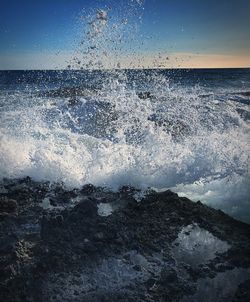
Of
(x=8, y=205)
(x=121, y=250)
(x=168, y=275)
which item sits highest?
(x=8, y=205)

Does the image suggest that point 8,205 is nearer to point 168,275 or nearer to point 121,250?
point 121,250

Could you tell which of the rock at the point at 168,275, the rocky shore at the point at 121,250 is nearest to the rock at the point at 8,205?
the rocky shore at the point at 121,250

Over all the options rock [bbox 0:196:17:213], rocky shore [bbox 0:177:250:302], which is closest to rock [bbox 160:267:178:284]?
rocky shore [bbox 0:177:250:302]

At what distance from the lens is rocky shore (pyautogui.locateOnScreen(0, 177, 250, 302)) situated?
3551 millimetres

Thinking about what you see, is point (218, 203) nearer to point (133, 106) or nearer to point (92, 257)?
point (92, 257)

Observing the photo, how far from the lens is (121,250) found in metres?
4.18

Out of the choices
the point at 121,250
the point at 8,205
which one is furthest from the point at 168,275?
the point at 8,205

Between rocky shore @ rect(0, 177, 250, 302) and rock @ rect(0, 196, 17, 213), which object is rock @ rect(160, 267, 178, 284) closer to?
rocky shore @ rect(0, 177, 250, 302)

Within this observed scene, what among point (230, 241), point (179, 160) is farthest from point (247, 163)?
point (230, 241)

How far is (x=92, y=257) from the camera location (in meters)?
4.04

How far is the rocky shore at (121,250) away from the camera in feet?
11.6

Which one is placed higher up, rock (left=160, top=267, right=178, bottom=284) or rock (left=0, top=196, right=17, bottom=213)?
rock (left=0, top=196, right=17, bottom=213)

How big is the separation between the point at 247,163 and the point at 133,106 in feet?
12.5

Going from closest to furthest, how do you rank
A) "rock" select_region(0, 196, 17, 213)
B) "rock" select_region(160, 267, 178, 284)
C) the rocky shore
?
the rocky shore → "rock" select_region(160, 267, 178, 284) → "rock" select_region(0, 196, 17, 213)
